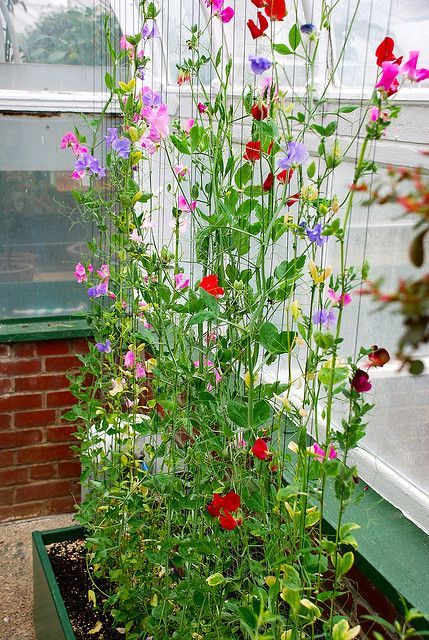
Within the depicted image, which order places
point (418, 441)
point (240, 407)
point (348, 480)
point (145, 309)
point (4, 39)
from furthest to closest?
1. point (4, 39)
2. point (145, 309)
3. point (418, 441)
4. point (240, 407)
5. point (348, 480)

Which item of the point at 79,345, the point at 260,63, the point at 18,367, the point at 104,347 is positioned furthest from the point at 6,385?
the point at 260,63

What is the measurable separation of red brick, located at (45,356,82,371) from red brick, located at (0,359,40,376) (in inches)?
1.7

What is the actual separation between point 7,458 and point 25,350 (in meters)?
0.46

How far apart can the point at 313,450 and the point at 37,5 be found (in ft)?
8.47

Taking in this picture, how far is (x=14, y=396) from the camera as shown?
326 centimetres

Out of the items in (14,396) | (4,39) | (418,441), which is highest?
(4,39)

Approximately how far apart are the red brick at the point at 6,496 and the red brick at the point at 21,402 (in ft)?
1.14

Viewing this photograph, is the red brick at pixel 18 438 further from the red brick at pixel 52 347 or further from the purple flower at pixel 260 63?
the purple flower at pixel 260 63

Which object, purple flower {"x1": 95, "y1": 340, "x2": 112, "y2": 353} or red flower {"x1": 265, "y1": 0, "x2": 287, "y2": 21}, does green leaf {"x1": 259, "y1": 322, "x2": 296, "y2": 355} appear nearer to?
red flower {"x1": 265, "y1": 0, "x2": 287, "y2": 21}

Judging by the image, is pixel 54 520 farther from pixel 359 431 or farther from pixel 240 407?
pixel 359 431

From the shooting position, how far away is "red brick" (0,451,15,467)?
3.29m

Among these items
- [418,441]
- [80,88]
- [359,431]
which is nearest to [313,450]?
[359,431]

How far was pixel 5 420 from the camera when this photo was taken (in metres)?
3.25

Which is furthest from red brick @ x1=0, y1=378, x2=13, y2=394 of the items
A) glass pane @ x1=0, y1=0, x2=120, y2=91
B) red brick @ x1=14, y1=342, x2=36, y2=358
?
glass pane @ x1=0, y1=0, x2=120, y2=91
